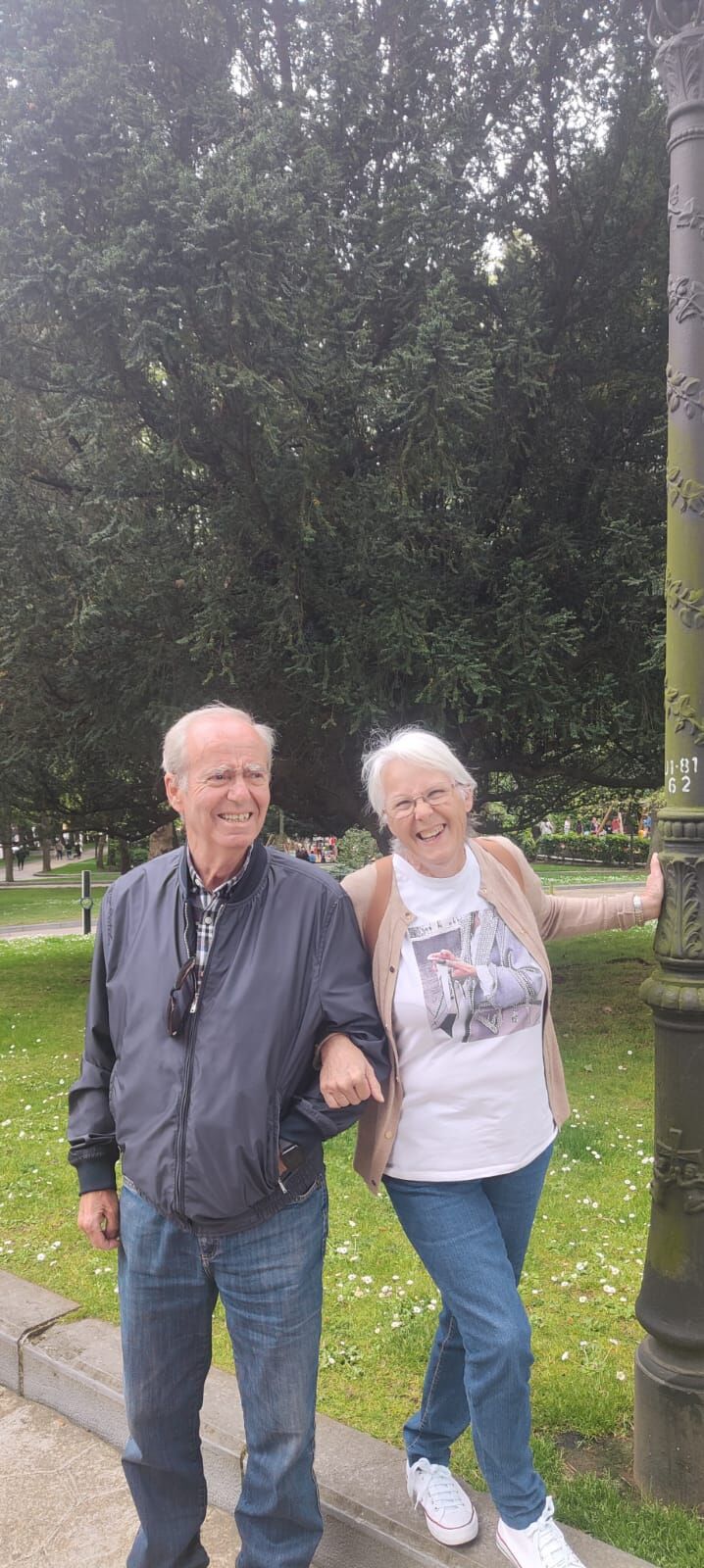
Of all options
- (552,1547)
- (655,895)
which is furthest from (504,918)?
(552,1547)

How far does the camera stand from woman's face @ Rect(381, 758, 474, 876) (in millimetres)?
2307

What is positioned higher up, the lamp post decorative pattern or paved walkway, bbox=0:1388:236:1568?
the lamp post decorative pattern

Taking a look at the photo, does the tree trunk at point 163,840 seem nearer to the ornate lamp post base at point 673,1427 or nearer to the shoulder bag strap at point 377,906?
the ornate lamp post base at point 673,1427

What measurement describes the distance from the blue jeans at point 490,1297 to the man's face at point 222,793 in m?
0.84

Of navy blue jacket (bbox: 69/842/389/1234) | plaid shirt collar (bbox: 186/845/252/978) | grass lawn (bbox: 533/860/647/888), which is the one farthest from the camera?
grass lawn (bbox: 533/860/647/888)

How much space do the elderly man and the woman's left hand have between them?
0.92 metres

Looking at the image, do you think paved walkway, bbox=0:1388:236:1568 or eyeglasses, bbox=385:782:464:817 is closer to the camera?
eyeglasses, bbox=385:782:464:817

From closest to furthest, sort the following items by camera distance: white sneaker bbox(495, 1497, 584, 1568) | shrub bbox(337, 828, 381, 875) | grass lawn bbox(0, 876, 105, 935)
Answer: white sneaker bbox(495, 1497, 584, 1568) < shrub bbox(337, 828, 381, 875) < grass lawn bbox(0, 876, 105, 935)

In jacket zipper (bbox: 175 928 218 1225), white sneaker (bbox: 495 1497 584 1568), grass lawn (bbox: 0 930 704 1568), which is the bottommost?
grass lawn (bbox: 0 930 704 1568)

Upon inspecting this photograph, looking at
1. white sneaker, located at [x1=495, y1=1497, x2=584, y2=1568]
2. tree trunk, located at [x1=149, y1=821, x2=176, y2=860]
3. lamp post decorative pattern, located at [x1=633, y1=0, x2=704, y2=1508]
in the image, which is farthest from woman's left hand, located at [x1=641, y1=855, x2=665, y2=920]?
tree trunk, located at [x1=149, y1=821, x2=176, y2=860]

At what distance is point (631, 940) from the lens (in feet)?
52.2

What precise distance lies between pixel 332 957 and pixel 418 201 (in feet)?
24.5

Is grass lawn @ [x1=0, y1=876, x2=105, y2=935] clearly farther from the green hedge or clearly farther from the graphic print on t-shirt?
the graphic print on t-shirt

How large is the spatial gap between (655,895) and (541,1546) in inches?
59.4
